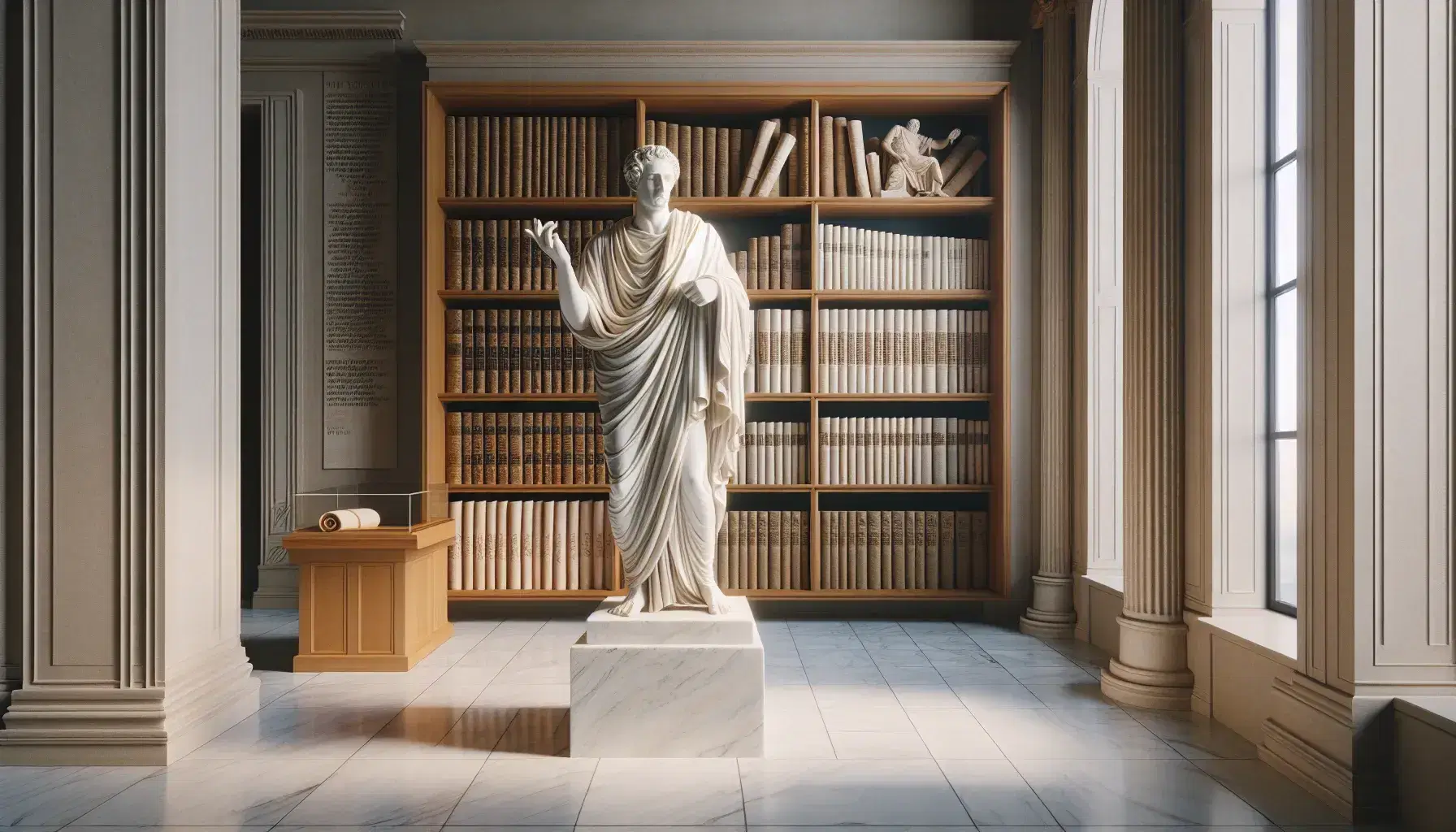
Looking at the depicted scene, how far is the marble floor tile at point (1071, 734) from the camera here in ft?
10.3

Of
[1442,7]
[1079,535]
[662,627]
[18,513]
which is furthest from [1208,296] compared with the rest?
[18,513]

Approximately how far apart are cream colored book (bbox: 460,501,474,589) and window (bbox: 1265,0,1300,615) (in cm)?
375

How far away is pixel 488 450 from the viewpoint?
17.9 feet

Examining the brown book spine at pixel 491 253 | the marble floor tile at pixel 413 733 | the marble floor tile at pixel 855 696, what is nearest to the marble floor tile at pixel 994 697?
the marble floor tile at pixel 855 696

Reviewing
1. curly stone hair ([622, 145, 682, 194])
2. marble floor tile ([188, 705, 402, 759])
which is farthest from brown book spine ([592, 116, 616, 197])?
marble floor tile ([188, 705, 402, 759])

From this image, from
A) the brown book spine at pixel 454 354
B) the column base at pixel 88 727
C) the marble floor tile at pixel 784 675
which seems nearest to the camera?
the column base at pixel 88 727

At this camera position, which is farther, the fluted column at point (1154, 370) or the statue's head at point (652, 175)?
the fluted column at point (1154, 370)

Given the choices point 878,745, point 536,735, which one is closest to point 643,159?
point 536,735

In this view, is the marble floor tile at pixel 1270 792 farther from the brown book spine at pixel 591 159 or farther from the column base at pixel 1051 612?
the brown book spine at pixel 591 159

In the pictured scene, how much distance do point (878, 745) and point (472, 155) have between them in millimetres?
3820

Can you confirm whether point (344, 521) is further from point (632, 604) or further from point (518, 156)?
point (518, 156)

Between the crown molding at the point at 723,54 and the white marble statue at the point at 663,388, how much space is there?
2442 millimetres

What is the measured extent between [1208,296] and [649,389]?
6.84 feet

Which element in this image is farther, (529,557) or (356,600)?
(529,557)
